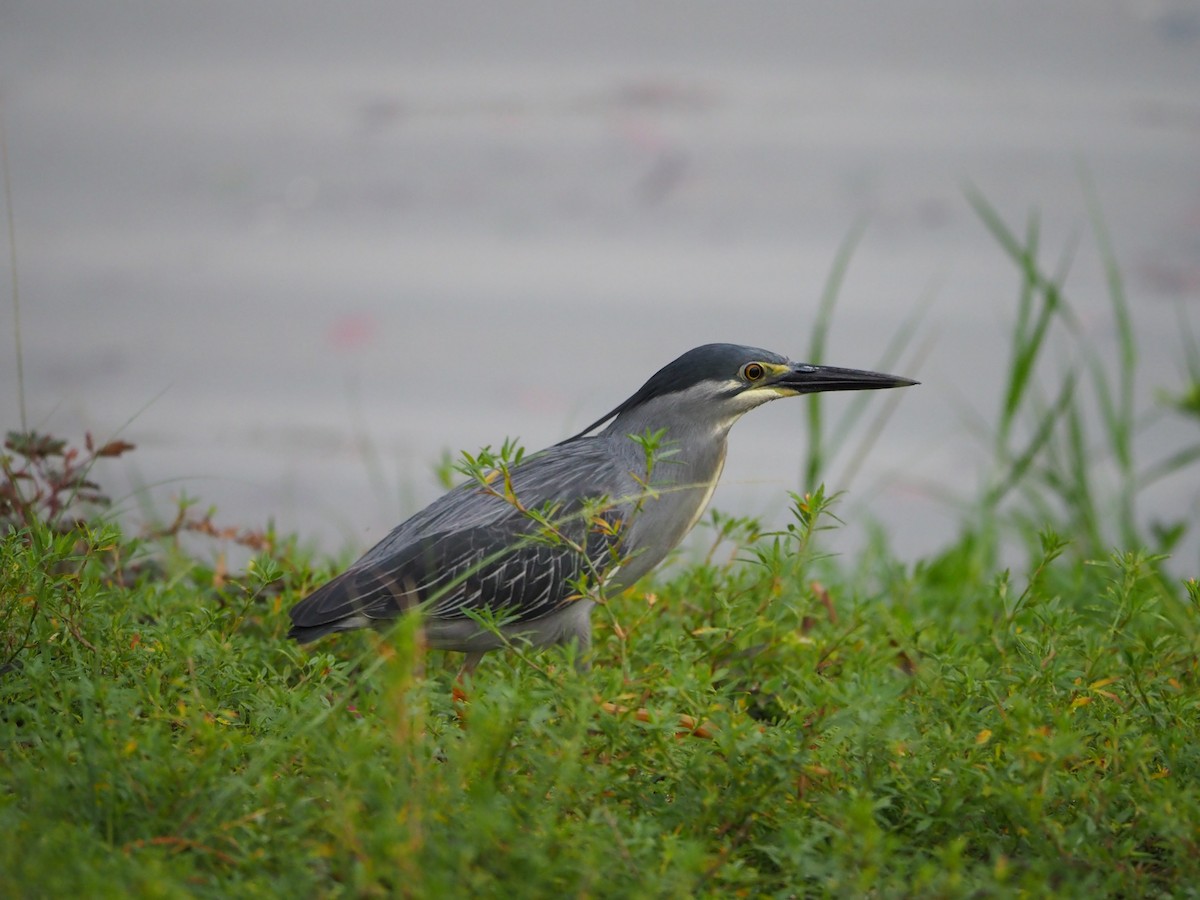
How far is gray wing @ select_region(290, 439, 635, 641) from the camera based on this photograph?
2.78 meters

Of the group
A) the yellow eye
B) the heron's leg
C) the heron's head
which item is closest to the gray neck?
the heron's head

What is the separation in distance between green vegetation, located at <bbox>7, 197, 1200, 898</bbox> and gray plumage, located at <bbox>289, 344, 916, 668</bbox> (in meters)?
0.13

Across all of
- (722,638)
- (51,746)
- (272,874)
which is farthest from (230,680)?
(722,638)

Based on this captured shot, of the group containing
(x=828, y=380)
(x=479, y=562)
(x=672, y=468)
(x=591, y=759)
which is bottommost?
(x=591, y=759)

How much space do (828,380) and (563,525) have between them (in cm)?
78

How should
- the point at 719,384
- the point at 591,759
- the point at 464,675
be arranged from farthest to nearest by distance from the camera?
the point at 719,384, the point at 464,675, the point at 591,759

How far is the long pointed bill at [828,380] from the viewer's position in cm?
310

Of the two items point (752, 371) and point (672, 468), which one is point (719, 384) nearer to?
point (752, 371)

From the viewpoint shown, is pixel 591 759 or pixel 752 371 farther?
pixel 752 371

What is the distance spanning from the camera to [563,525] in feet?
9.39

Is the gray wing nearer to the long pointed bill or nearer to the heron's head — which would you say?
the heron's head

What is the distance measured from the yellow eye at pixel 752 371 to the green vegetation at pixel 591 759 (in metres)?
0.53

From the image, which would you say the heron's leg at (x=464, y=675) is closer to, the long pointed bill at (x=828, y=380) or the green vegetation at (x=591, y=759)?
the green vegetation at (x=591, y=759)

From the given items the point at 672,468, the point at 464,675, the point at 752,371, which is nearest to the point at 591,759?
the point at 464,675
